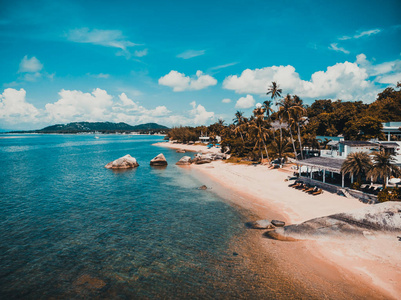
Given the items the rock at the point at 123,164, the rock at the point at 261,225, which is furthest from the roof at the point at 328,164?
the rock at the point at 123,164

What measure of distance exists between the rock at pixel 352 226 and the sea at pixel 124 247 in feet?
14.5

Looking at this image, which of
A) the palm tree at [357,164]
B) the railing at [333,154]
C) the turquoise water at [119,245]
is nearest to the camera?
the turquoise water at [119,245]

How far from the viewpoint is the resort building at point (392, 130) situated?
52.2 m

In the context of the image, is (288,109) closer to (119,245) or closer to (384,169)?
(384,169)

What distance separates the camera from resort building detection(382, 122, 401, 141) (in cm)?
5223

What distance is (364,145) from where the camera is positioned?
34375 mm

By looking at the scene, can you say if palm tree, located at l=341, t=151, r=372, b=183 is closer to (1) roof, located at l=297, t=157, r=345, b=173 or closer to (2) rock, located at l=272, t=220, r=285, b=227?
(1) roof, located at l=297, t=157, r=345, b=173

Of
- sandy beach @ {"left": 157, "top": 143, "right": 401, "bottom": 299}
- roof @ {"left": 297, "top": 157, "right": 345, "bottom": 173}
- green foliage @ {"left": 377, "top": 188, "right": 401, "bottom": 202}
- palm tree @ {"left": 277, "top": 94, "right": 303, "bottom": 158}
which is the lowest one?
sandy beach @ {"left": 157, "top": 143, "right": 401, "bottom": 299}

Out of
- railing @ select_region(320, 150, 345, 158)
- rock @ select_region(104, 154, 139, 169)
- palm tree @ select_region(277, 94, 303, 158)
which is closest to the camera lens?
railing @ select_region(320, 150, 345, 158)

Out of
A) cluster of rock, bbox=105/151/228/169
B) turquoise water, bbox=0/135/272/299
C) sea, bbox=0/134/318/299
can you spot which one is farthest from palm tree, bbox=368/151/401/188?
cluster of rock, bbox=105/151/228/169

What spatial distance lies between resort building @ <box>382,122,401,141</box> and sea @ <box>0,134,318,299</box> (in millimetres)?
48193

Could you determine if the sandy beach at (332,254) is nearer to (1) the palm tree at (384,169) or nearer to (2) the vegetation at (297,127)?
(1) the palm tree at (384,169)

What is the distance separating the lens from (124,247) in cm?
1881

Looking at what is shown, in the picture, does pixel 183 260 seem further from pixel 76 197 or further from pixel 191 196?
pixel 76 197
